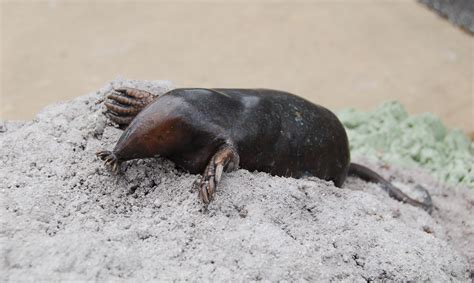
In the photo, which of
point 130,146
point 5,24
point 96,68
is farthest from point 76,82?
point 130,146

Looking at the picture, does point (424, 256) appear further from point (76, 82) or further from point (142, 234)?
point (76, 82)

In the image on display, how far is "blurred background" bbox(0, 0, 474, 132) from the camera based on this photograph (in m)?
4.17

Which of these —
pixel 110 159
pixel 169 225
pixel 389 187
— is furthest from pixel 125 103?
pixel 389 187

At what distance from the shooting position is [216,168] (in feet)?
6.60

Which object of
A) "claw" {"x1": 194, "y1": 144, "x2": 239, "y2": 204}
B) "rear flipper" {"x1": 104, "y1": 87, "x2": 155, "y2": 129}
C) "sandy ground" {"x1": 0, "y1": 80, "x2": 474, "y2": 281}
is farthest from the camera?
"rear flipper" {"x1": 104, "y1": 87, "x2": 155, "y2": 129}

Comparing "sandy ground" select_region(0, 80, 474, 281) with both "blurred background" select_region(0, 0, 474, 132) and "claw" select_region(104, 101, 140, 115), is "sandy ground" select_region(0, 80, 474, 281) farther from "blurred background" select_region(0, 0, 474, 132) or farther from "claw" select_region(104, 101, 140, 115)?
"blurred background" select_region(0, 0, 474, 132)

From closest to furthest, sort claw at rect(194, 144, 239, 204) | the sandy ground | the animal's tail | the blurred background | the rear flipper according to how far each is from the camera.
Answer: the sandy ground < claw at rect(194, 144, 239, 204) < the rear flipper < the animal's tail < the blurred background

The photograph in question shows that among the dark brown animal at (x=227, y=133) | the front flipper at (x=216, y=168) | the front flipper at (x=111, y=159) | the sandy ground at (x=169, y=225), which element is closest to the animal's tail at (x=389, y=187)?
the dark brown animal at (x=227, y=133)

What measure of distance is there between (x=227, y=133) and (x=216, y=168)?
0.18 meters

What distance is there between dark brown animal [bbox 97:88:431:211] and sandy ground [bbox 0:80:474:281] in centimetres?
8

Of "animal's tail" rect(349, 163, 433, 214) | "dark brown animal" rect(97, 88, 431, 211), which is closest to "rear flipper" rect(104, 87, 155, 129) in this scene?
"dark brown animal" rect(97, 88, 431, 211)

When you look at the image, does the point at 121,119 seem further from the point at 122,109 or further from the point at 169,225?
the point at 169,225

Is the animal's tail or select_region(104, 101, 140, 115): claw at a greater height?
select_region(104, 101, 140, 115): claw

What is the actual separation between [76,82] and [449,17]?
118 inches
